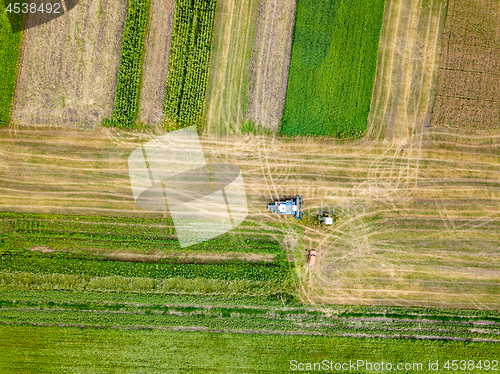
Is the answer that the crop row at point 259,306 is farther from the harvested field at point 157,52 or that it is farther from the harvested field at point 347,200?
the harvested field at point 157,52

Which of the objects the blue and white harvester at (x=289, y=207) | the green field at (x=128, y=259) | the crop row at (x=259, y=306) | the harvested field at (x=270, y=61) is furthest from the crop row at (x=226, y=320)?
the harvested field at (x=270, y=61)

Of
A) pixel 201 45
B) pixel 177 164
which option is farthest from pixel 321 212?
pixel 201 45

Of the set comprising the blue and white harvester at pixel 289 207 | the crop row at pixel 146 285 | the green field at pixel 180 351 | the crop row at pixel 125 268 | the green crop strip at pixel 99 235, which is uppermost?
the blue and white harvester at pixel 289 207

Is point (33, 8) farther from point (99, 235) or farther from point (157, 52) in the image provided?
point (99, 235)

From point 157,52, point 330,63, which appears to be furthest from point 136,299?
point 330,63

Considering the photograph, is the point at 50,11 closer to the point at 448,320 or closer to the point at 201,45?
the point at 201,45

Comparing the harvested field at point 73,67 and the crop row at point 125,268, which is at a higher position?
the harvested field at point 73,67
